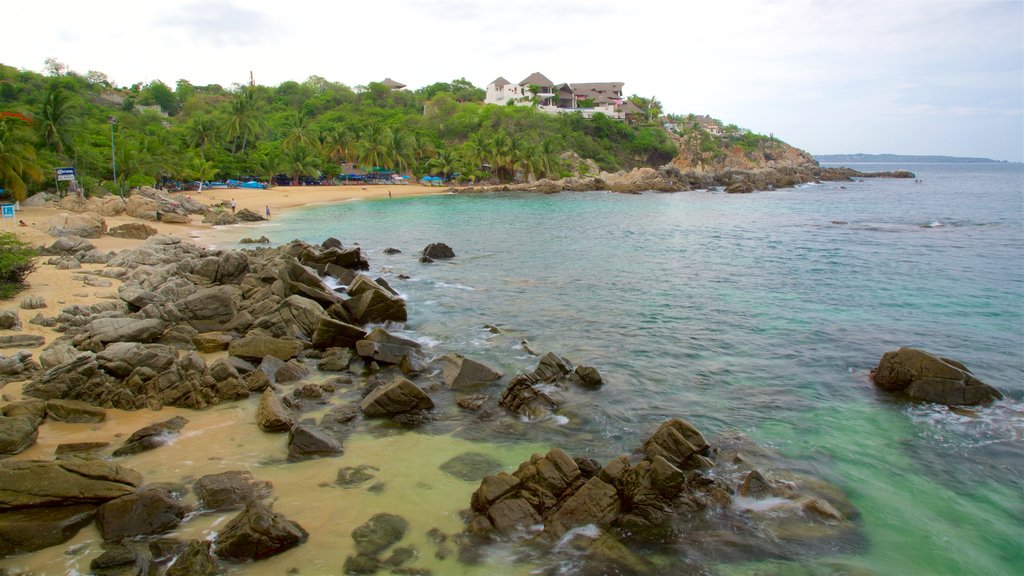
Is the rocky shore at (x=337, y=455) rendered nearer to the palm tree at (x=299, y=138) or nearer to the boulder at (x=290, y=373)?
the boulder at (x=290, y=373)

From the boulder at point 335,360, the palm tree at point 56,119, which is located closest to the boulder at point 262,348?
the boulder at point 335,360

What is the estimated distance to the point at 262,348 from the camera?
45.4ft

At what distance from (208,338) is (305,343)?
221 cm

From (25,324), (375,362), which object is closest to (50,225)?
(25,324)

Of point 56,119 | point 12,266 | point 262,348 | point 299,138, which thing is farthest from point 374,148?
point 262,348

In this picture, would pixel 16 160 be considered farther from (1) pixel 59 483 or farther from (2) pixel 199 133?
(2) pixel 199 133

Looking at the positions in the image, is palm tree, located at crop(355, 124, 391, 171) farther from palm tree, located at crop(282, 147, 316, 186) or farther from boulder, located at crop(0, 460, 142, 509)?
boulder, located at crop(0, 460, 142, 509)

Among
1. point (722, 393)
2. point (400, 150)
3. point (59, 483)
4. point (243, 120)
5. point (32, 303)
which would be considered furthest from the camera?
point (400, 150)

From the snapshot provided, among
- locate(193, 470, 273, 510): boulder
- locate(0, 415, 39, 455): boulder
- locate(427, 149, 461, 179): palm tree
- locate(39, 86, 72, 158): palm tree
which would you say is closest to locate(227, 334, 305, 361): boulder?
locate(0, 415, 39, 455): boulder

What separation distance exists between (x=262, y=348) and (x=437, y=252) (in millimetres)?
16953

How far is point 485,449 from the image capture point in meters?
9.95

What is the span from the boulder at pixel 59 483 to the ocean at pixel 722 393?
65cm

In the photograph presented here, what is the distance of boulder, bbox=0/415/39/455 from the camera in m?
8.88

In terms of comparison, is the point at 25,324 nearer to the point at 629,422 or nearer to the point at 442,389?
the point at 442,389
